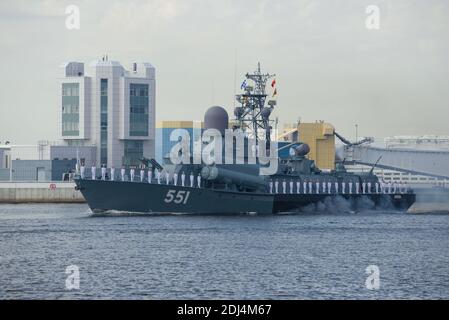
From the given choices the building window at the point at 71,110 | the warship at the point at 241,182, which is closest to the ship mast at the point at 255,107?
the warship at the point at 241,182

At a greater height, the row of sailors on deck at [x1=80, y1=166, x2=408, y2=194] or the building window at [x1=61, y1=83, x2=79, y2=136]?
the building window at [x1=61, y1=83, x2=79, y2=136]

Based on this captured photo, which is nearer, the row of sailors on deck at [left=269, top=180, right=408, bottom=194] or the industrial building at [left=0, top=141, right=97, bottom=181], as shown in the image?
the row of sailors on deck at [left=269, top=180, right=408, bottom=194]

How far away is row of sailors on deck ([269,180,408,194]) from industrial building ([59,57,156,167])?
107 feet

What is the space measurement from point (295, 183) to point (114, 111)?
122ft

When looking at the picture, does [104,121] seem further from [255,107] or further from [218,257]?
[218,257]

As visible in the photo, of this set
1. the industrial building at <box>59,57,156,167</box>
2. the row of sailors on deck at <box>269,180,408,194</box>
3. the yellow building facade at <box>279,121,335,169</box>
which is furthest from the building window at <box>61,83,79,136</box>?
the row of sailors on deck at <box>269,180,408,194</box>

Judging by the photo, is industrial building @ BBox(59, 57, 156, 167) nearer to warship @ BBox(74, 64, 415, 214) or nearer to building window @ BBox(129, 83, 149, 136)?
building window @ BBox(129, 83, 149, 136)

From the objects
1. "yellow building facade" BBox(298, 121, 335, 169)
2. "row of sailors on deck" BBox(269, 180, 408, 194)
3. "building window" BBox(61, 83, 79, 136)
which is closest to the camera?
"row of sailors on deck" BBox(269, 180, 408, 194)

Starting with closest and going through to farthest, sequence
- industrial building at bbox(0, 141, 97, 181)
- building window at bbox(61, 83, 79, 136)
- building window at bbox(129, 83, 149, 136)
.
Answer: industrial building at bbox(0, 141, 97, 181)
building window at bbox(61, 83, 79, 136)
building window at bbox(129, 83, 149, 136)

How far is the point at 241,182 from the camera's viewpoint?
77562 millimetres

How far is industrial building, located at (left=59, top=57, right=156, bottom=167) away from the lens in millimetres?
115875

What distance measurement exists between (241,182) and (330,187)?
12934 millimetres

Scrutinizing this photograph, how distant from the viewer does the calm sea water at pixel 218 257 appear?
132ft

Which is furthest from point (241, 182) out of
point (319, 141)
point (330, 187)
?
point (319, 141)
